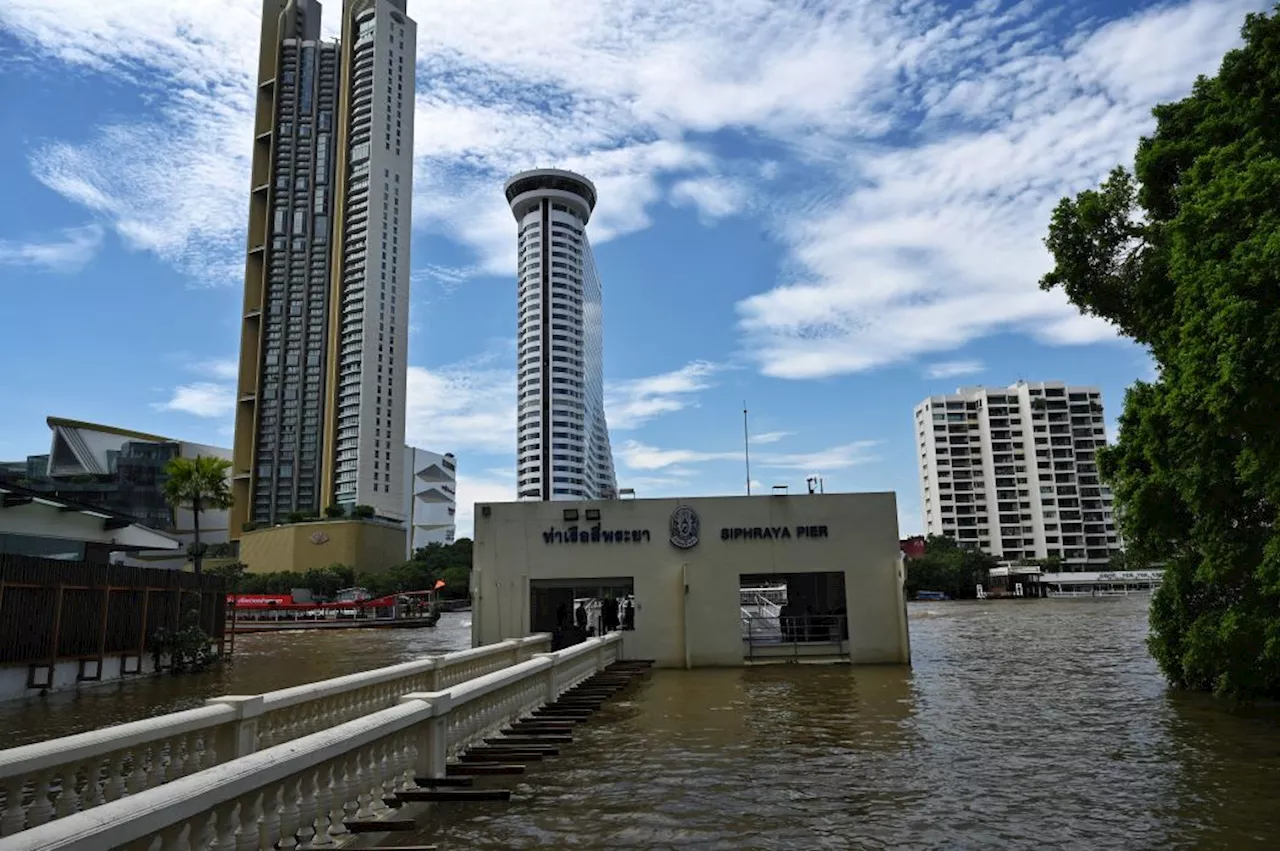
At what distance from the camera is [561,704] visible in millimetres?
14914

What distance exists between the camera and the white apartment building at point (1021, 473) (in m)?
133

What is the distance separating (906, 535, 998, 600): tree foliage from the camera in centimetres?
11594

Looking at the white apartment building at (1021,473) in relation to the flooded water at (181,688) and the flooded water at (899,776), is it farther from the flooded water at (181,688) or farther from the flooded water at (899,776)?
the flooded water at (899,776)

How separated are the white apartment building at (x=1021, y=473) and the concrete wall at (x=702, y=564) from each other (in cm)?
12268

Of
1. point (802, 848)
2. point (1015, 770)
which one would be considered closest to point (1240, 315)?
point (1015, 770)

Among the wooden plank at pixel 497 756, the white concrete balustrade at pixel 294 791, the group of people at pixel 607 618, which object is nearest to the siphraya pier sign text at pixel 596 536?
the group of people at pixel 607 618

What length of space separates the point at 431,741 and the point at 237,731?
5.67 ft

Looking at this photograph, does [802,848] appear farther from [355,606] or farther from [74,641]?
[355,606]

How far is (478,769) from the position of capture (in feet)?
29.6

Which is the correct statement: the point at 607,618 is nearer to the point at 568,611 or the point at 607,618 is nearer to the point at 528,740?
the point at 568,611

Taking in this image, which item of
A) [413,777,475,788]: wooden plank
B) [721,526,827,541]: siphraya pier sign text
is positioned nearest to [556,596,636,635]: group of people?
[721,526,827,541]: siphraya pier sign text

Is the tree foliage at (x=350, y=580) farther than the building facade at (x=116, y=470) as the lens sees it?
No

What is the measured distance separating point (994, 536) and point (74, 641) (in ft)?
443

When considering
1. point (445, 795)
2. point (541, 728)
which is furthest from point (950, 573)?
point (445, 795)
